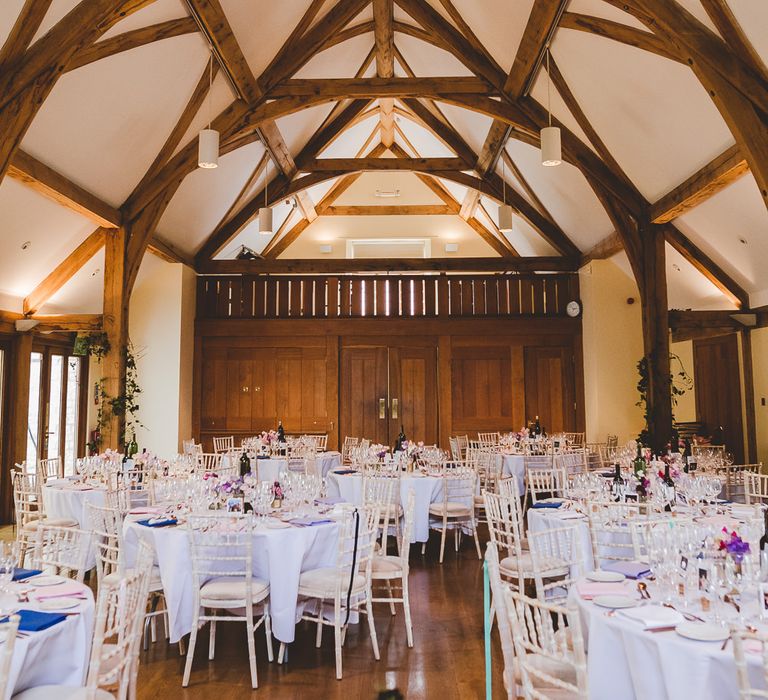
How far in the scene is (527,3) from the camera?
25.2 feet

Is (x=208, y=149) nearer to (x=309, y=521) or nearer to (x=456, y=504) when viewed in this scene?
(x=309, y=521)

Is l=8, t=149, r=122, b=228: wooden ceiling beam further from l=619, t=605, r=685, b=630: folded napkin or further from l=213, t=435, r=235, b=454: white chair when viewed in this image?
l=619, t=605, r=685, b=630: folded napkin

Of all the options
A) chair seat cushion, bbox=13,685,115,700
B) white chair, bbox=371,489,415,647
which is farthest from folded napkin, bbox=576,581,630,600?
chair seat cushion, bbox=13,685,115,700

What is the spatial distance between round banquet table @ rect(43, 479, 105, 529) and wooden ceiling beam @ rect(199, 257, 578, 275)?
7.14 meters

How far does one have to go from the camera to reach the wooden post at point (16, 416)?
32.4 feet

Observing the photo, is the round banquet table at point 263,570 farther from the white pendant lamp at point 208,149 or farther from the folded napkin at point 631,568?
the white pendant lamp at point 208,149

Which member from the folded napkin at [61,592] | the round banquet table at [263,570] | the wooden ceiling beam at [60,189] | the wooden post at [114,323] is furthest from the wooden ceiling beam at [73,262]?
the folded napkin at [61,592]

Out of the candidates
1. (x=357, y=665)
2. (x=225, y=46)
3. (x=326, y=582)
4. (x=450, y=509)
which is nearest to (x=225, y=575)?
(x=326, y=582)

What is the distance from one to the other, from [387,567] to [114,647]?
2.47m

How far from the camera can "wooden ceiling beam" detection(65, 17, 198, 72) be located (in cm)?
657

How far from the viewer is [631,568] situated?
3809 mm

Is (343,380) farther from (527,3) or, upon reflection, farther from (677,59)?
(677,59)

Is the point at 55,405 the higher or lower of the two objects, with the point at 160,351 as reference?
lower

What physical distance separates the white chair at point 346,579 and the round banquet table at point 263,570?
0.39ft
